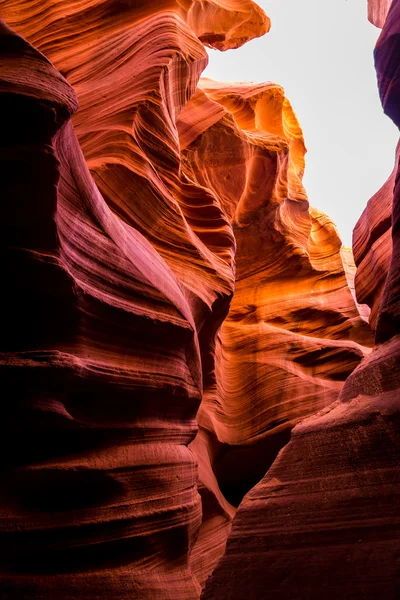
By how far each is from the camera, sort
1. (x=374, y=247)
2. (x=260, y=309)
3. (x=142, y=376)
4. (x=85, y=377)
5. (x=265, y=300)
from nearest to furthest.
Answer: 1. (x=85, y=377)
2. (x=142, y=376)
3. (x=374, y=247)
4. (x=260, y=309)
5. (x=265, y=300)

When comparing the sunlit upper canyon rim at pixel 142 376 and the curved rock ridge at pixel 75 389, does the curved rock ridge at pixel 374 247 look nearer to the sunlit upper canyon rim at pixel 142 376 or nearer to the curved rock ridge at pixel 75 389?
the sunlit upper canyon rim at pixel 142 376

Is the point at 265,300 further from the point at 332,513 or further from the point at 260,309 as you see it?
the point at 332,513

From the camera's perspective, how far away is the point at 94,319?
13.9 ft

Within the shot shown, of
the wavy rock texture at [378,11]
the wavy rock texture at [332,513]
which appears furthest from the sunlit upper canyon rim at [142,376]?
the wavy rock texture at [378,11]

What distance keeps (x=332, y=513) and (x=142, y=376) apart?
2030mm

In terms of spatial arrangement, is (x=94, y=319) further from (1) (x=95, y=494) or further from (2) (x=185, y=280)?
(2) (x=185, y=280)

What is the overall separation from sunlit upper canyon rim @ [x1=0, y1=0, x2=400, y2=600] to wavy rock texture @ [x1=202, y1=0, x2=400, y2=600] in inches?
0.4

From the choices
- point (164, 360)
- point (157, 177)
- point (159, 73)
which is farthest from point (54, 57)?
point (164, 360)

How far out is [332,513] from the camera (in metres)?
2.99

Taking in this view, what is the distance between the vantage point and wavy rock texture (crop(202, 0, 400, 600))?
2719 mm

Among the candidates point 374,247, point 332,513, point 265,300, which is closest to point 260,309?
point 265,300

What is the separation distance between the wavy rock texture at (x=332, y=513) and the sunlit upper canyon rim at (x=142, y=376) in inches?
0.4

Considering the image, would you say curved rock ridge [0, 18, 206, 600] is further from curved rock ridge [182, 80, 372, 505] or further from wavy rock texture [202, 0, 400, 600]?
curved rock ridge [182, 80, 372, 505]

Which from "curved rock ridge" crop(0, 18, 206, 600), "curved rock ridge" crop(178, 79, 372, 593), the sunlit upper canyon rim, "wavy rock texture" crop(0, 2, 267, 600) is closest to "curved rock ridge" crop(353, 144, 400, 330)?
the sunlit upper canyon rim
